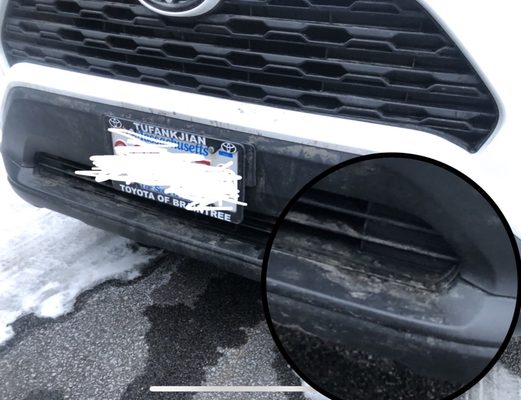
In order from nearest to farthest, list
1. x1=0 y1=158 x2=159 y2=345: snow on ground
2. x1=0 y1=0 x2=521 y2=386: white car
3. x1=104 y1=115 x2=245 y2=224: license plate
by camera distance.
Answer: x1=0 y1=0 x2=521 y2=386: white car, x1=104 y1=115 x2=245 y2=224: license plate, x1=0 y1=158 x2=159 y2=345: snow on ground

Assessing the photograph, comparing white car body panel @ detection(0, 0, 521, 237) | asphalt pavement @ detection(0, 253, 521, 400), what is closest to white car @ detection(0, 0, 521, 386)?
white car body panel @ detection(0, 0, 521, 237)

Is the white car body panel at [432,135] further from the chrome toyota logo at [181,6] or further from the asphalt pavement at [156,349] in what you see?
the asphalt pavement at [156,349]

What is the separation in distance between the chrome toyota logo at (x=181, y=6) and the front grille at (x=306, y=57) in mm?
37

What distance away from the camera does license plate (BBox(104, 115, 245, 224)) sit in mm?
1870

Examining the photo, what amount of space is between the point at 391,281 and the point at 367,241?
0.49 ft

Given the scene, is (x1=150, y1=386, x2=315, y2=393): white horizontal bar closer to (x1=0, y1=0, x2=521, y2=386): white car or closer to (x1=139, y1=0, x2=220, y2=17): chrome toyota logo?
(x1=0, y1=0, x2=521, y2=386): white car

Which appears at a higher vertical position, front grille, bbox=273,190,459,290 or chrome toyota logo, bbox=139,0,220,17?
chrome toyota logo, bbox=139,0,220,17

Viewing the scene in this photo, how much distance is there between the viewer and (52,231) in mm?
3090

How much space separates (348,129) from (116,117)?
899 millimetres

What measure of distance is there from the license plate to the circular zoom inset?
0.23m

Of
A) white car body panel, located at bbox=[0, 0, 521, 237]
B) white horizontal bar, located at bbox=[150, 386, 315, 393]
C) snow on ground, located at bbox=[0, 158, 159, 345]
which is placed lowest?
white horizontal bar, located at bbox=[150, 386, 315, 393]

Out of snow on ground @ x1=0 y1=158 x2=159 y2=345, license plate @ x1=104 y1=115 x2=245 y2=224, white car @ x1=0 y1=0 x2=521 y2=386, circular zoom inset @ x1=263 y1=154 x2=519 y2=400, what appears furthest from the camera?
snow on ground @ x1=0 y1=158 x2=159 y2=345

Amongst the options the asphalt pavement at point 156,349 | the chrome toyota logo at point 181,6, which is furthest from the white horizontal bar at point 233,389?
the chrome toyota logo at point 181,6

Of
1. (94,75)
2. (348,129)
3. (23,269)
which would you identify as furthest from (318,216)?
(23,269)
